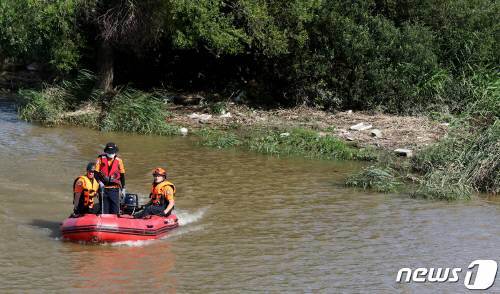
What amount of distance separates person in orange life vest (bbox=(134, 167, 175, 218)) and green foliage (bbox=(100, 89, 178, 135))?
9003 mm

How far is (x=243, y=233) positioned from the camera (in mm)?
13836

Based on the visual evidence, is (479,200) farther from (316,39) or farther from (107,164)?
(316,39)

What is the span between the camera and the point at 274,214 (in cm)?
1507

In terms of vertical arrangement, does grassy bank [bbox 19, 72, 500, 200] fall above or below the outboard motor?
above

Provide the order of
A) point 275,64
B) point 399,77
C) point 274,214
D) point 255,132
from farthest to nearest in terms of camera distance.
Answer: point 275,64
point 399,77
point 255,132
point 274,214

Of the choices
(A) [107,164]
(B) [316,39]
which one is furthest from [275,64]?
(A) [107,164]

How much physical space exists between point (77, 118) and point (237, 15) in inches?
225

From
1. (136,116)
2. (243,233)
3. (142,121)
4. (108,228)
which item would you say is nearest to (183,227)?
(243,233)

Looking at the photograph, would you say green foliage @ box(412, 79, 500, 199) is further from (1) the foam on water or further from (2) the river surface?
(1) the foam on water

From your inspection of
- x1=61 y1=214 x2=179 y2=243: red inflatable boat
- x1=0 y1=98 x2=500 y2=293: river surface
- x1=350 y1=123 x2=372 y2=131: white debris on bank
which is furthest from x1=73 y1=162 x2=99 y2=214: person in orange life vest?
x1=350 y1=123 x2=372 y2=131: white debris on bank

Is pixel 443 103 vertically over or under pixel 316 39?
under

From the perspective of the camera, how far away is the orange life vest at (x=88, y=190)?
523 inches

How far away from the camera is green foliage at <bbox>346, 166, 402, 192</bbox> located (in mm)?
16859

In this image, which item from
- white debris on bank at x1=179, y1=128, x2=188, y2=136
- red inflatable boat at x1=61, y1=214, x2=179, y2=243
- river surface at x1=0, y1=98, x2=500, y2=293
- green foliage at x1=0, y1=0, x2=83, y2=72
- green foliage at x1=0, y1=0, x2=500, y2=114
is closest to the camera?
river surface at x1=0, y1=98, x2=500, y2=293
